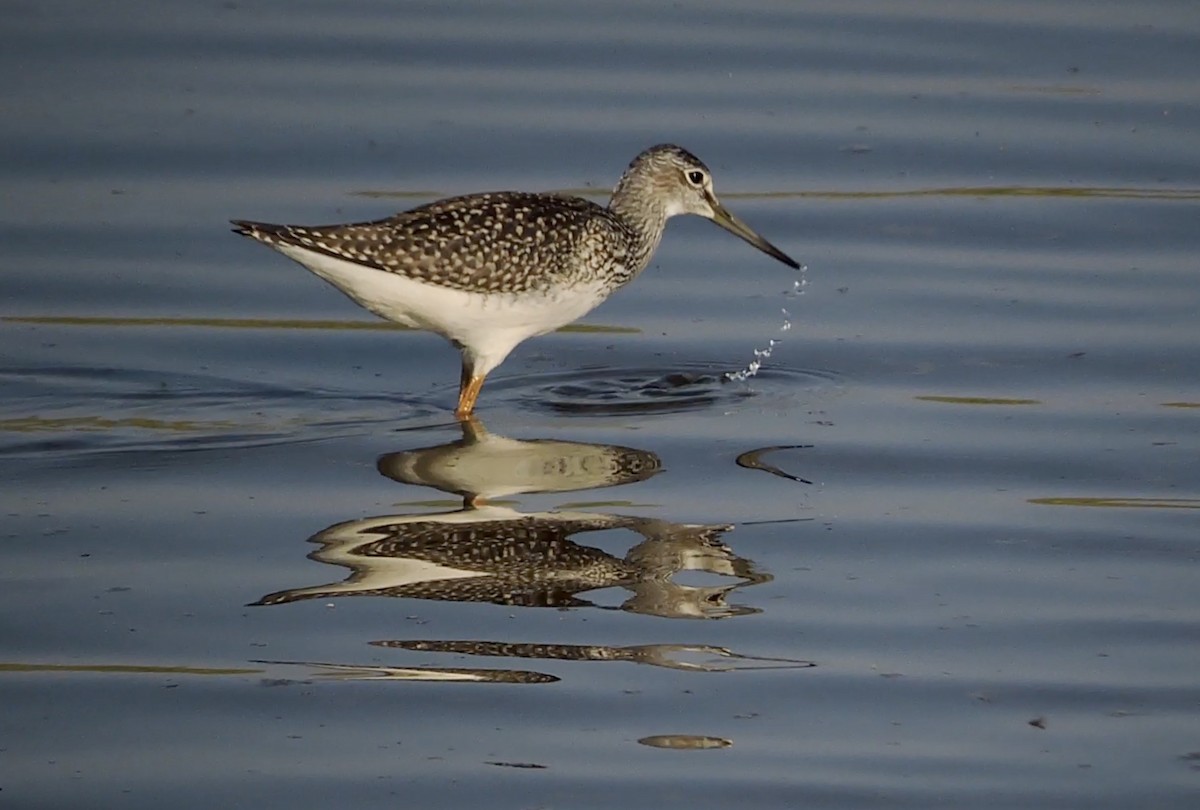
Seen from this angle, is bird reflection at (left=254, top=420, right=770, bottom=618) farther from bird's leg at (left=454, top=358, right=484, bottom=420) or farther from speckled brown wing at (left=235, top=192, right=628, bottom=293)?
speckled brown wing at (left=235, top=192, right=628, bottom=293)

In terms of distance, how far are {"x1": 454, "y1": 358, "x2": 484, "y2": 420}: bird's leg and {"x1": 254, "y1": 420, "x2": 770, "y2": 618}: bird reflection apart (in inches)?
29.8

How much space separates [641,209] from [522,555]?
10.1ft

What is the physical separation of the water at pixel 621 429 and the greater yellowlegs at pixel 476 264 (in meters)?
0.34

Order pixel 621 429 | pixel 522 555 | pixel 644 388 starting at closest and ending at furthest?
1. pixel 522 555
2. pixel 621 429
3. pixel 644 388

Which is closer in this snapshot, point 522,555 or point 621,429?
point 522,555

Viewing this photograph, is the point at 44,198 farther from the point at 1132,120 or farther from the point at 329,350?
the point at 1132,120

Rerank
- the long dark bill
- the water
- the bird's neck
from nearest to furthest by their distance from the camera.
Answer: the water
the bird's neck
the long dark bill

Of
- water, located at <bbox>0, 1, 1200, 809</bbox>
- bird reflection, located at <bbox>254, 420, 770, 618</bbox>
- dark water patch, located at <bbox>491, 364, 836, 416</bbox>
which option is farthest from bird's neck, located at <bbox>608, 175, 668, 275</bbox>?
bird reflection, located at <bbox>254, 420, 770, 618</bbox>

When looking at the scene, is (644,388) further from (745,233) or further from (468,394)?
(745,233)

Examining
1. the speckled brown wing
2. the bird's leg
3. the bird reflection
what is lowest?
the bird reflection

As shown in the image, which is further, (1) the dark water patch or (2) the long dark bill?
(2) the long dark bill

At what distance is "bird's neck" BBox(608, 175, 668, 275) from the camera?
9.56 meters

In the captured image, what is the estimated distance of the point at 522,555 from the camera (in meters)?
6.91

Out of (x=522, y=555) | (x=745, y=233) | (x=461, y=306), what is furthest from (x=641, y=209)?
(x=522, y=555)
